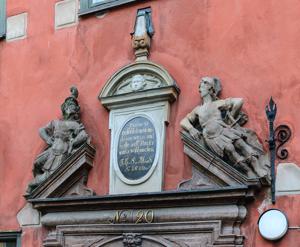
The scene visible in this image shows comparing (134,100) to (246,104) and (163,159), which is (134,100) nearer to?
(163,159)

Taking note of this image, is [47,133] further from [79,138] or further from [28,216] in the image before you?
[28,216]

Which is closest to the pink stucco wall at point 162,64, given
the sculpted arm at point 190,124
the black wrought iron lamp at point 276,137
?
the black wrought iron lamp at point 276,137

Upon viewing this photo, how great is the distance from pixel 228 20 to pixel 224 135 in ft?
4.50

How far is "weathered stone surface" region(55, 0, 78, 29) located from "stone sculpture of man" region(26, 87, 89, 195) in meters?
0.97

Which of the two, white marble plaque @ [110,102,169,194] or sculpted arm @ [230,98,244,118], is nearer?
sculpted arm @ [230,98,244,118]

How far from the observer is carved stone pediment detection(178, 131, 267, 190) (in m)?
6.46

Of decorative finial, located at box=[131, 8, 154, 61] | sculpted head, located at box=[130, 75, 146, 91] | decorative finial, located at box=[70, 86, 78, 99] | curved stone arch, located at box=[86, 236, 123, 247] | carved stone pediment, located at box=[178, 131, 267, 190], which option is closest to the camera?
carved stone pediment, located at box=[178, 131, 267, 190]

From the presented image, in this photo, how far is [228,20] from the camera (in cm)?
718

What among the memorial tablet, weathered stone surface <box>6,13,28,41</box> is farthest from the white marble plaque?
weathered stone surface <box>6,13,28,41</box>

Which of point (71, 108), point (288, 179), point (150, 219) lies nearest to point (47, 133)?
point (71, 108)

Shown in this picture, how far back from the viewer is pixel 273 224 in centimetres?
630

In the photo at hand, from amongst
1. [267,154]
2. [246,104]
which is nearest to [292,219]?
[267,154]

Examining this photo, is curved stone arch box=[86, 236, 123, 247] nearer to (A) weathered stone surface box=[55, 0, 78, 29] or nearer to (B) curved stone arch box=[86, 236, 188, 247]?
(B) curved stone arch box=[86, 236, 188, 247]

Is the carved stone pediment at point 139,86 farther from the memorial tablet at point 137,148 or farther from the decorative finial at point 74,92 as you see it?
the decorative finial at point 74,92
